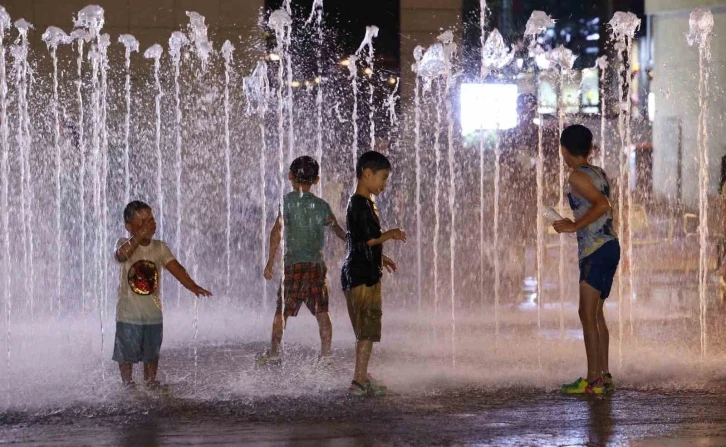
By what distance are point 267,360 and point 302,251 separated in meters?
0.69

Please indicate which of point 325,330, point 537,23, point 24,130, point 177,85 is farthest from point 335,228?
point 24,130

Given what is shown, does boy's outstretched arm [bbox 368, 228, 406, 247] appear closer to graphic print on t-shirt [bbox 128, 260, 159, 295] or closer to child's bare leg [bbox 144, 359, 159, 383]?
graphic print on t-shirt [bbox 128, 260, 159, 295]

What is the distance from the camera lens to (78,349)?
7035mm

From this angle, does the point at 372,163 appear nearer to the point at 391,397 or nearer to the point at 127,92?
the point at 391,397

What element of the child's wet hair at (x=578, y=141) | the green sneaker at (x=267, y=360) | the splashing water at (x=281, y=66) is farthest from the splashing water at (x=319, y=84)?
the child's wet hair at (x=578, y=141)

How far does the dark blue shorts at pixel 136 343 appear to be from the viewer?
5.32 meters

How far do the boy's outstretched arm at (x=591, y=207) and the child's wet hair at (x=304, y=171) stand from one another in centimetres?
173

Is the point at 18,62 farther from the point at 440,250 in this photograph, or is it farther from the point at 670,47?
the point at 670,47

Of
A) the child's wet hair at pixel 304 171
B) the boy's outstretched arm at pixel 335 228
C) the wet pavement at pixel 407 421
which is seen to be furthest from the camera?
the child's wet hair at pixel 304 171

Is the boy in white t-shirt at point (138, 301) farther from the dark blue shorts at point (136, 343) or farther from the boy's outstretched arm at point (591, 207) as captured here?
the boy's outstretched arm at point (591, 207)

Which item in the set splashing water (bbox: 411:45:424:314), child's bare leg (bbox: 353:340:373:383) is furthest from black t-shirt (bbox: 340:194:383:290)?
splashing water (bbox: 411:45:424:314)

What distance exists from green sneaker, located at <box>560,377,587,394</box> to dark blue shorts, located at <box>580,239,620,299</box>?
46 cm

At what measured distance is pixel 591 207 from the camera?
524 centimetres

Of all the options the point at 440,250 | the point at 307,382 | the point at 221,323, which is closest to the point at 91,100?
the point at 440,250
